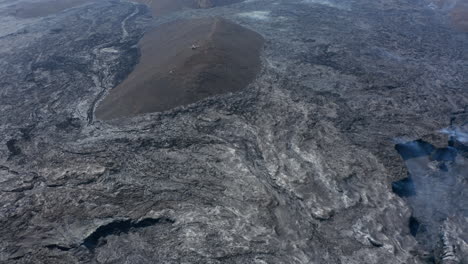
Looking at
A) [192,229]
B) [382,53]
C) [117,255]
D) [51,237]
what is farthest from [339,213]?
[382,53]

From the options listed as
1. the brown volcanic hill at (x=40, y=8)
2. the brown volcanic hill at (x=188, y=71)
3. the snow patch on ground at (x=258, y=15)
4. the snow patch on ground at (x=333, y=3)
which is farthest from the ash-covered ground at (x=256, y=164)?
the brown volcanic hill at (x=40, y=8)

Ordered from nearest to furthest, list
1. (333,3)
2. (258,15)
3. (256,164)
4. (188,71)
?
(256,164), (188,71), (258,15), (333,3)

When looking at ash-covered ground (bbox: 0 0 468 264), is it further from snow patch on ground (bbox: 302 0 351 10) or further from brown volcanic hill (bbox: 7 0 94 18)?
brown volcanic hill (bbox: 7 0 94 18)

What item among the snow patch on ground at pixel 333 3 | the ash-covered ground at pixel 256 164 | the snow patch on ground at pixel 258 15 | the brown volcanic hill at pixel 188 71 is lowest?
the ash-covered ground at pixel 256 164

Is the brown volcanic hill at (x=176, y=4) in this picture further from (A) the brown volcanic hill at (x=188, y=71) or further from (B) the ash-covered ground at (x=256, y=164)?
(B) the ash-covered ground at (x=256, y=164)

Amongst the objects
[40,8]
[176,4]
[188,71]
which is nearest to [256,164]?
[188,71]

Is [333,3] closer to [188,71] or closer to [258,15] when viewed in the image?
[258,15]
